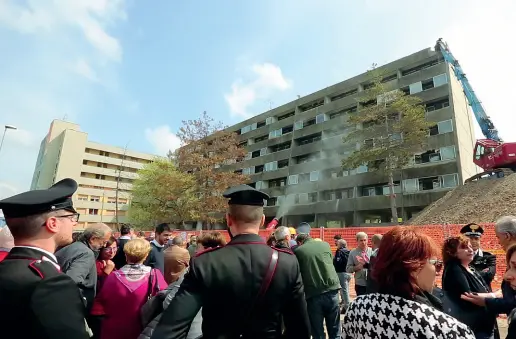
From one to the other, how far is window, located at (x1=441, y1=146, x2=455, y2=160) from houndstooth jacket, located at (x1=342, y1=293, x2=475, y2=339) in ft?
107

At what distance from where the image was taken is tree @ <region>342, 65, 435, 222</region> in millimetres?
25062

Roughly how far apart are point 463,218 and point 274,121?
32.1 m

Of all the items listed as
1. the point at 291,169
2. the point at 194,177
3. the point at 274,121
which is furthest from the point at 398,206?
the point at 274,121

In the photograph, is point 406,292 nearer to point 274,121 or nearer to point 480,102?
point 480,102

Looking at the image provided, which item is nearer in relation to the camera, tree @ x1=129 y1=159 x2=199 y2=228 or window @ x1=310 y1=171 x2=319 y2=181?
tree @ x1=129 y1=159 x2=199 y2=228

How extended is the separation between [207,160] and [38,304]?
91.1 ft

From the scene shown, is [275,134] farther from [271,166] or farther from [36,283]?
[36,283]

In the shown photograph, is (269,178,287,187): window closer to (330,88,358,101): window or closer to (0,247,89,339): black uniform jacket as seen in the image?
(330,88,358,101): window

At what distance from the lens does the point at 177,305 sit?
1720 mm

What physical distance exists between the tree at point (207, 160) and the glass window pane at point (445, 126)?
19774mm

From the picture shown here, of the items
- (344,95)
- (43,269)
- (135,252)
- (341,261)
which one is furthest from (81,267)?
(344,95)

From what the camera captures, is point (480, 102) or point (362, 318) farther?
point (480, 102)

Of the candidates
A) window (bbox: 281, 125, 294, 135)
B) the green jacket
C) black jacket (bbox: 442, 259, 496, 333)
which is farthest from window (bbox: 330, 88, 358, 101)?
Result: black jacket (bbox: 442, 259, 496, 333)

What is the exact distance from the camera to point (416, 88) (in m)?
33.6
